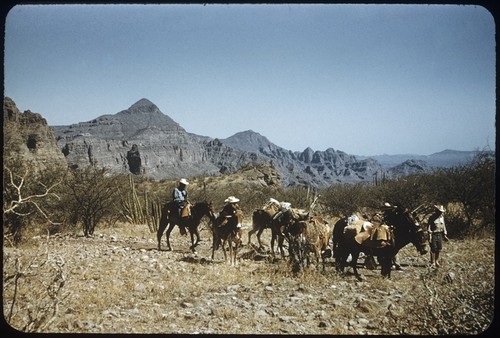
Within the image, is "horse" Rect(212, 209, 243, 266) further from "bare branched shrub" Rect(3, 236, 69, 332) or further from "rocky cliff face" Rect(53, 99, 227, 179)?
"rocky cliff face" Rect(53, 99, 227, 179)

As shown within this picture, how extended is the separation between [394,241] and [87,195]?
34.2 feet

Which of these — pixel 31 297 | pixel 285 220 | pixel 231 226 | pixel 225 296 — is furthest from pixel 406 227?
pixel 31 297

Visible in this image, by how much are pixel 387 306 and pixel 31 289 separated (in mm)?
6150

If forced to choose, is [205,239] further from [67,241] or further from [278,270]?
[278,270]

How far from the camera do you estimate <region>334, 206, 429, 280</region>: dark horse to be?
7.62 metres

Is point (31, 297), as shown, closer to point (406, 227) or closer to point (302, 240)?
point (302, 240)

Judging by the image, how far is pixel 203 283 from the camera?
7121 mm

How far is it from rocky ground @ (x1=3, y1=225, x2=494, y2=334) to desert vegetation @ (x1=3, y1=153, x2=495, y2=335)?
21 mm

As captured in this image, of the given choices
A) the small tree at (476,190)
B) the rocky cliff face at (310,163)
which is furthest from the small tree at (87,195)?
the rocky cliff face at (310,163)

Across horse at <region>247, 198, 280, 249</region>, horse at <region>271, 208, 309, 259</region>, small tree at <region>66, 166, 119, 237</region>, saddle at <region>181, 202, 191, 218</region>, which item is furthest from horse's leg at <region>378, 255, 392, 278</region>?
small tree at <region>66, 166, 119, 237</region>

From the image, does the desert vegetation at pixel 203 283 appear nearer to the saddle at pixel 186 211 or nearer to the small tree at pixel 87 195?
the small tree at pixel 87 195

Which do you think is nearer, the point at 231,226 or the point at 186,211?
the point at 231,226

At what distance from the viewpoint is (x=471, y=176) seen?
13336 millimetres

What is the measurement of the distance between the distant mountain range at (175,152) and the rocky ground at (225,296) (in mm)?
68247
